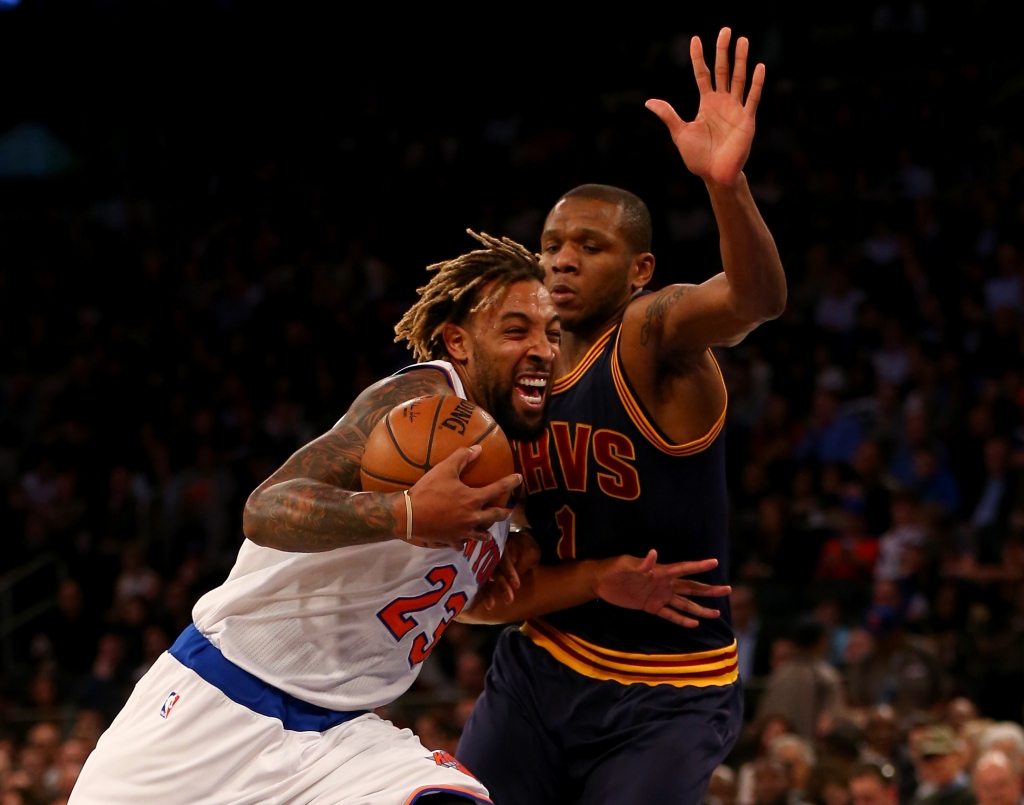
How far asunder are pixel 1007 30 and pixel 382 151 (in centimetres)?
641

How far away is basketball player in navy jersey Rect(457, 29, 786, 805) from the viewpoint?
12.7 feet

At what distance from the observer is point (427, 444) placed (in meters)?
3.21

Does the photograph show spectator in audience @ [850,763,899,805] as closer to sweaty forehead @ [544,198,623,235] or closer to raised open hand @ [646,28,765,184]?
sweaty forehead @ [544,198,623,235]

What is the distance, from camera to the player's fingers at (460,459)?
10.3ft

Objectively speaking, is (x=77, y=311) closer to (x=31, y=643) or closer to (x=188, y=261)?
(x=188, y=261)

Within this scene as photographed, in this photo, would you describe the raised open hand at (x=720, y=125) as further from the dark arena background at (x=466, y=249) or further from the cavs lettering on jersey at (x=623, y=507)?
the dark arena background at (x=466, y=249)

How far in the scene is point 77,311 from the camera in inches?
562

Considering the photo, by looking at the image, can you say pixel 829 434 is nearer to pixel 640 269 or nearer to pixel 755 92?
pixel 640 269

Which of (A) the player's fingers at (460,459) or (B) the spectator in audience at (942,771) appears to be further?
(B) the spectator in audience at (942,771)

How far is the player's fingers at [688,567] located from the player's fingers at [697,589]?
0.03 metres

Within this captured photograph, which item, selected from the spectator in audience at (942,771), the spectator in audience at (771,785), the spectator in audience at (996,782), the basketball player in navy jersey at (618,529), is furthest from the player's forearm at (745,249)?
the spectator in audience at (771,785)

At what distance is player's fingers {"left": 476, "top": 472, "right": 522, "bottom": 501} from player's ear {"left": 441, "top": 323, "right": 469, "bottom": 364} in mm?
562

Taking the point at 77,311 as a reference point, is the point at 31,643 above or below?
below

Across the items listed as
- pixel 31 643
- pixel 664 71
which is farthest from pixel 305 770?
pixel 664 71
